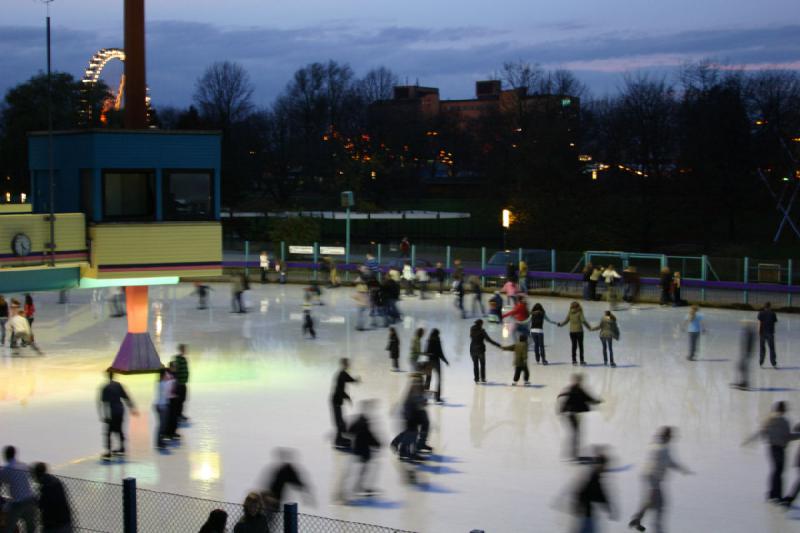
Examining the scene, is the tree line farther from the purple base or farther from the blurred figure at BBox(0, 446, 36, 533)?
the blurred figure at BBox(0, 446, 36, 533)

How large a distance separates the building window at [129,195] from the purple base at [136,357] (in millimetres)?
2860

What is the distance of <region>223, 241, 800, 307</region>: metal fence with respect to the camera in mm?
37188

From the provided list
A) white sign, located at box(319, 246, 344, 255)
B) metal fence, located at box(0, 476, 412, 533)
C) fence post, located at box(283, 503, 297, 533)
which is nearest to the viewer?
fence post, located at box(283, 503, 297, 533)

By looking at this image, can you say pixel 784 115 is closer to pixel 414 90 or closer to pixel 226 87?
pixel 226 87

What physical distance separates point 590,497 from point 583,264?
31695 mm

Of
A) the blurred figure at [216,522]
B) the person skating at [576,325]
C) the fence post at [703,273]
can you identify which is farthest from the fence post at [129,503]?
the fence post at [703,273]

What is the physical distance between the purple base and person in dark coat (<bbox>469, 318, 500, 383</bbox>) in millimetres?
7445

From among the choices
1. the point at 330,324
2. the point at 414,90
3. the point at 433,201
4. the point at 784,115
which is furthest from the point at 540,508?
the point at 414,90

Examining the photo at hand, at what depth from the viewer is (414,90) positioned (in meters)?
167

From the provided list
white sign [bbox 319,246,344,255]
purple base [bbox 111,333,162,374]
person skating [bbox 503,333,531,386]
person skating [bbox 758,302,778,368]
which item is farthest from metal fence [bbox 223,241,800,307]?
purple base [bbox 111,333,162,374]

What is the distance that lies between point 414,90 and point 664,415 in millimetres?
150601

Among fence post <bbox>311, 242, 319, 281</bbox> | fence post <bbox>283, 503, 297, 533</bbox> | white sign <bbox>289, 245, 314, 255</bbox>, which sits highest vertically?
white sign <bbox>289, 245, 314, 255</bbox>

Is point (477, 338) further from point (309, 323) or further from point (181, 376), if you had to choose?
point (309, 323)

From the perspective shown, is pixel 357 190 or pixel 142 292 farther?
pixel 357 190
